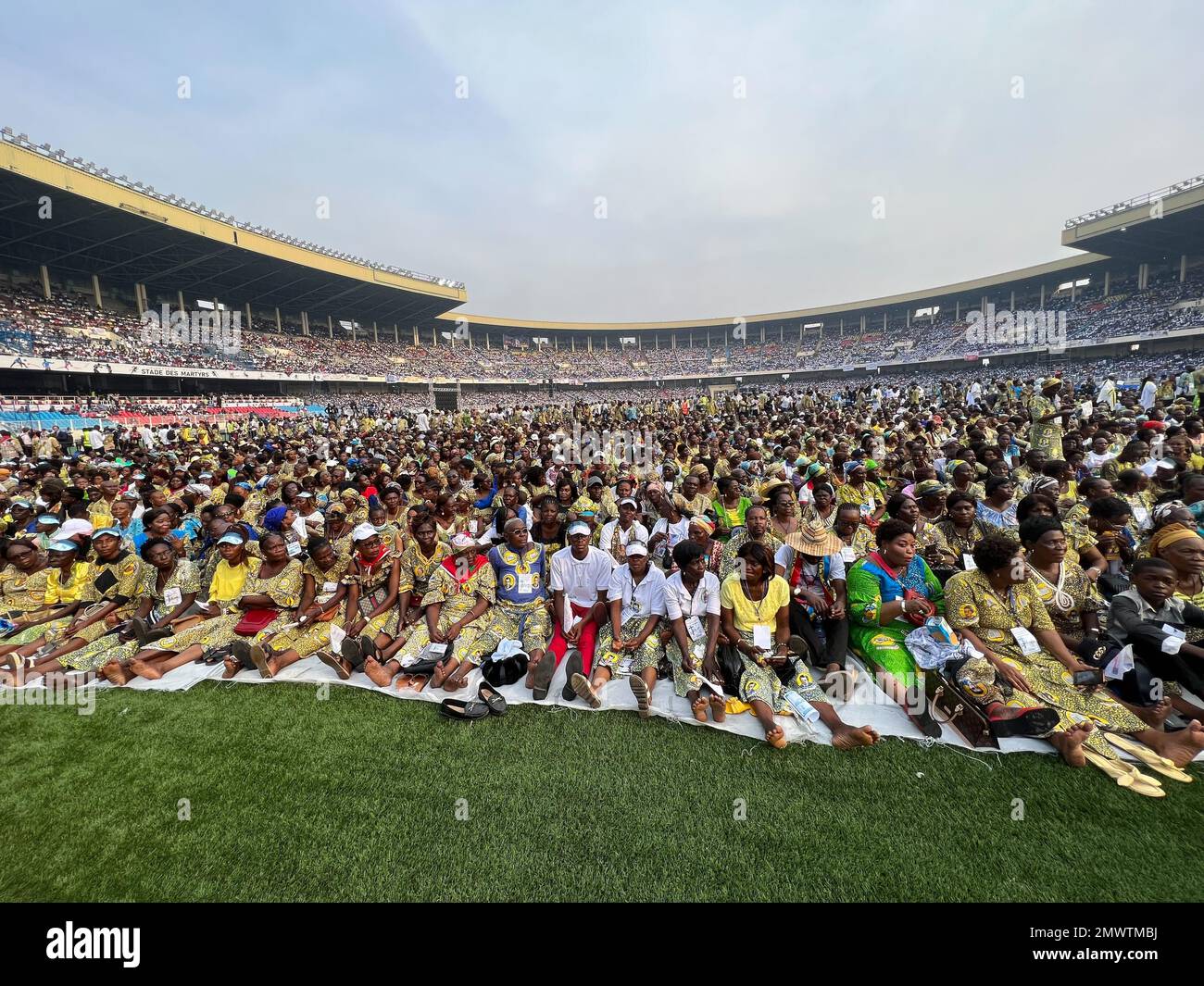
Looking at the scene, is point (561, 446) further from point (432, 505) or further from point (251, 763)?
point (251, 763)

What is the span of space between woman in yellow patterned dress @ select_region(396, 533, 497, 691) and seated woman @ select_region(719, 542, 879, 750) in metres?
2.11

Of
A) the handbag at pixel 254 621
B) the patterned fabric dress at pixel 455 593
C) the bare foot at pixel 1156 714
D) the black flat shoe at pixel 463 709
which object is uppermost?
the patterned fabric dress at pixel 455 593

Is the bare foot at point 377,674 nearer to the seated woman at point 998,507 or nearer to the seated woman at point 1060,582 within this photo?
the seated woman at point 1060,582

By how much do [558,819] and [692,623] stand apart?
5.73ft

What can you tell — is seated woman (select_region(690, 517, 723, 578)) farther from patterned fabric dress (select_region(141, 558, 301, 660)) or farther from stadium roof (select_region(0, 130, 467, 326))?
stadium roof (select_region(0, 130, 467, 326))

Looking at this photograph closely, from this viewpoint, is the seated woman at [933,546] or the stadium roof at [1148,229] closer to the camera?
the seated woman at [933,546]

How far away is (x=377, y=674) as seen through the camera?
392 cm

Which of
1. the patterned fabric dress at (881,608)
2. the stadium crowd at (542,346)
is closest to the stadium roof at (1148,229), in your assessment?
the stadium crowd at (542,346)

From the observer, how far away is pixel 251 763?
10.4 ft

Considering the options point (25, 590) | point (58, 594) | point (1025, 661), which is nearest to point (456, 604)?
point (58, 594)

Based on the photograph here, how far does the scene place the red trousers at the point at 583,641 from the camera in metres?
4.24

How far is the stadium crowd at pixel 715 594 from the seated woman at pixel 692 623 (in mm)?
17

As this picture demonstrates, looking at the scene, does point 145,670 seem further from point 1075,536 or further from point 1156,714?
point 1075,536

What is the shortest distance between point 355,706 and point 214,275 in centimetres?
3974
